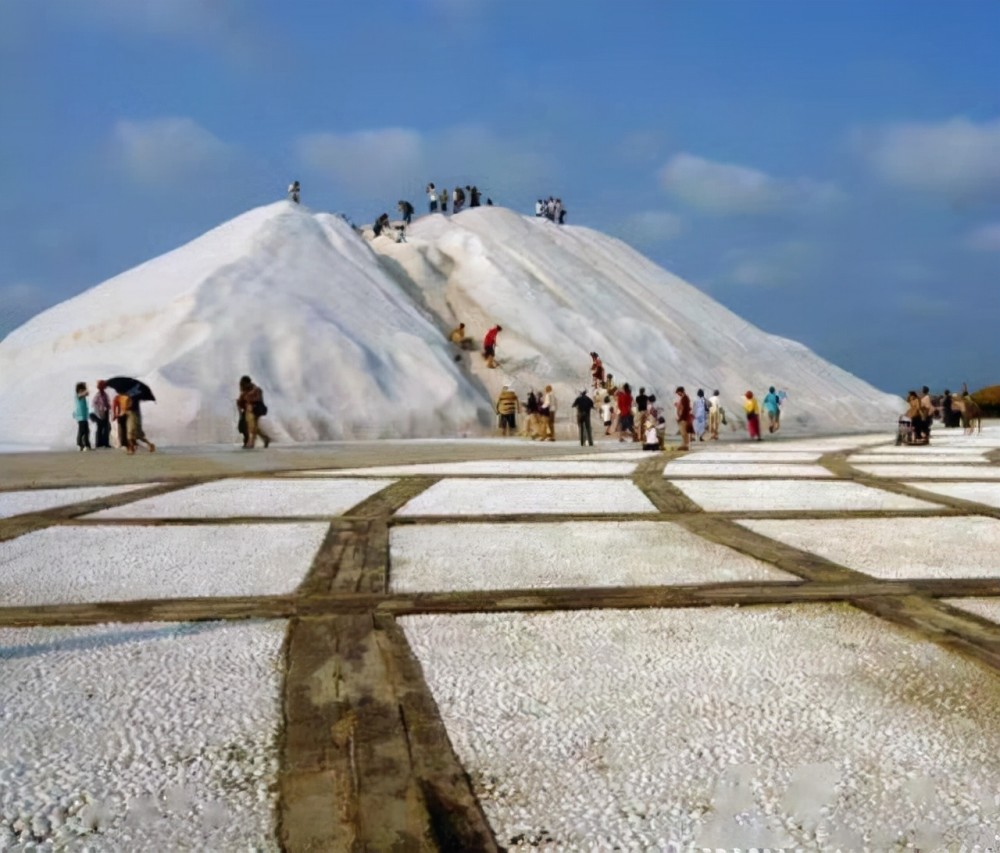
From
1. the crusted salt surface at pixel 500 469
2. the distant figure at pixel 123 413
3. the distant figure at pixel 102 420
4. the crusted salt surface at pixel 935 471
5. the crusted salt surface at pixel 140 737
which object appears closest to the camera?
the crusted salt surface at pixel 140 737

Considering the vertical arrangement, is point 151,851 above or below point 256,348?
below

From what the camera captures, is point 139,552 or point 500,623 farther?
point 139,552

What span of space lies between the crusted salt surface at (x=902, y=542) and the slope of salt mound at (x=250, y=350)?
17.9 metres

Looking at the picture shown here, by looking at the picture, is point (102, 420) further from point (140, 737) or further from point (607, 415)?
point (140, 737)

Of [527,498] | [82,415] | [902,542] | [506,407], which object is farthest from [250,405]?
[902,542]

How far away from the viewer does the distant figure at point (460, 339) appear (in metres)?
33.3

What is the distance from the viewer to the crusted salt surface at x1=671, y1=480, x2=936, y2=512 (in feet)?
23.1

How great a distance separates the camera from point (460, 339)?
1319 inches

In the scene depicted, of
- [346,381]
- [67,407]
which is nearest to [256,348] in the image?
[346,381]

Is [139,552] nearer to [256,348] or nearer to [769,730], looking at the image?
[769,730]

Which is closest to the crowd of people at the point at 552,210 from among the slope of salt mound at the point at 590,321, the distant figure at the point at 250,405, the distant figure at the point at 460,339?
the slope of salt mound at the point at 590,321

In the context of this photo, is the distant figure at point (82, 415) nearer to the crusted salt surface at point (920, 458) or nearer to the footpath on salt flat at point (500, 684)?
the footpath on salt flat at point (500, 684)

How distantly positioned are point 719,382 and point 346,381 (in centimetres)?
1870

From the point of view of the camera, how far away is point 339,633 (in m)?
3.30
